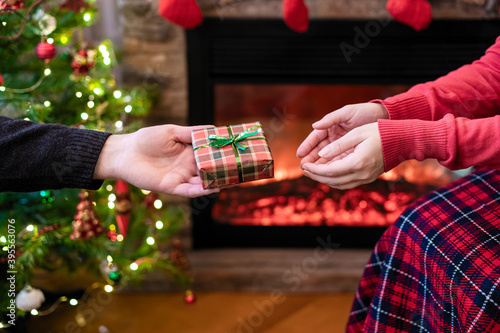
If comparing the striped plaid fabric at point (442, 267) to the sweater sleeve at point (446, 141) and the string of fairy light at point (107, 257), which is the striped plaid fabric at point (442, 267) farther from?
the string of fairy light at point (107, 257)

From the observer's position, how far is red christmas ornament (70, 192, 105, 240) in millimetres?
1298

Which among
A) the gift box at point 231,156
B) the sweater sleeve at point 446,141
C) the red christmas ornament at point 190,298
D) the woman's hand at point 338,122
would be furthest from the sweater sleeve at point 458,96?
the red christmas ornament at point 190,298

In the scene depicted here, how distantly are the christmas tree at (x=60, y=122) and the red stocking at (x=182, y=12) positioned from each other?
0.23 meters

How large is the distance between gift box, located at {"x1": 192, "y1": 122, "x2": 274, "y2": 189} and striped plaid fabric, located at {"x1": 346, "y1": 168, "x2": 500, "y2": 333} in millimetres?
335

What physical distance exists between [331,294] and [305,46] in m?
1.05

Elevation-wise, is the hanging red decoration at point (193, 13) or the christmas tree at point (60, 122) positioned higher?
the hanging red decoration at point (193, 13)

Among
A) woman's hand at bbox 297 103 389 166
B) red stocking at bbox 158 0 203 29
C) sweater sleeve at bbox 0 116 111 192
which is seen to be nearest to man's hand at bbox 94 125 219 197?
sweater sleeve at bbox 0 116 111 192

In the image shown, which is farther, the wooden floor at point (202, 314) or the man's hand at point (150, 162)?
the wooden floor at point (202, 314)

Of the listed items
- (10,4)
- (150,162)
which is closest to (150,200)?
(150,162)

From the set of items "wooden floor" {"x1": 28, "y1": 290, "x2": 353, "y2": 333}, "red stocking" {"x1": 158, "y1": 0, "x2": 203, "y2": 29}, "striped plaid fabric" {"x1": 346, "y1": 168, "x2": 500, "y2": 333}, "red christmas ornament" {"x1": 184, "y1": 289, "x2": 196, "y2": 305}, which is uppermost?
"red stocking" {"x1": 158, "y1": 0, "x2": 203, "y2": 29}

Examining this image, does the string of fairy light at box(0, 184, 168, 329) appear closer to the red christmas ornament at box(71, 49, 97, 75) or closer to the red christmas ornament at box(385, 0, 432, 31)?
the red christmas ornament at box(71, 49, 97, 75)

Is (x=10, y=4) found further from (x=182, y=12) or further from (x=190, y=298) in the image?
(x=190, y=298)

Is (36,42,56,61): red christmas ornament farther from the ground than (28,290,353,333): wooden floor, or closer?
farther from the ground

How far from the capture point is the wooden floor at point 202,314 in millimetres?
1737
